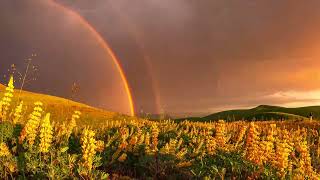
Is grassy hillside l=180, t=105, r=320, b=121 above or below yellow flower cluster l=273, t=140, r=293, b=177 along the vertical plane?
above

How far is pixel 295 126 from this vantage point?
23.6 meters

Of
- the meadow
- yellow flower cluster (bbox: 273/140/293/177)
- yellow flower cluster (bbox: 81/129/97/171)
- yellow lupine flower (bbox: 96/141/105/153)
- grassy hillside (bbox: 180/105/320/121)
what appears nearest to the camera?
yellow flower cluster (bbox: 81/129/97/171)

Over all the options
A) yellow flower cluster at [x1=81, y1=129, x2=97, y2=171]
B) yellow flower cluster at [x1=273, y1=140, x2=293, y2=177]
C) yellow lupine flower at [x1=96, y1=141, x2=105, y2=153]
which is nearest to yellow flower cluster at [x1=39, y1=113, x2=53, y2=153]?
yellow flower cluster at [x1=81, y1=129, x2=97, y2=171]

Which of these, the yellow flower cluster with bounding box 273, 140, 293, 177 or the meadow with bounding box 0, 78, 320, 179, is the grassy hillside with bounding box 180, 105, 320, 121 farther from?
the yellow flower cluster with bounding box 273, 140, 293, 177

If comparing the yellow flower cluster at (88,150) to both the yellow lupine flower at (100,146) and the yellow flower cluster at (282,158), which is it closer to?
the yellow lupine flower at (100,146)

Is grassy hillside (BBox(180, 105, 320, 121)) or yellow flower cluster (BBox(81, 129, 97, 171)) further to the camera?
grassy hillside (BBox(180, 105, 320, 121))

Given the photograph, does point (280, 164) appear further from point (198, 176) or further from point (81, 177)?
point (81, 177)

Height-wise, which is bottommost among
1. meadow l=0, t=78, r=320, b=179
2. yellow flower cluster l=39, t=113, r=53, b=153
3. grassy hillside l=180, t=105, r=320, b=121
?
meadow l=0, t=78, r=320, b=179

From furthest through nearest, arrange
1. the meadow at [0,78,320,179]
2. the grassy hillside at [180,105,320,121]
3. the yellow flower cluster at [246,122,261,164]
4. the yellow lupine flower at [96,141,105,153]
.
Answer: the grassy hillside at [180,105,320,121] → the yellow lupine flower at [96,141,105,153] → the yellow flower cluster at [246,122,261,164] → the meadow at [0,78,320,179]

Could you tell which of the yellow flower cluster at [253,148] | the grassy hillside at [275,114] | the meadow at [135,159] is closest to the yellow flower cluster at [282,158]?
the meadow at [135,159]

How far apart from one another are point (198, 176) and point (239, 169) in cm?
101

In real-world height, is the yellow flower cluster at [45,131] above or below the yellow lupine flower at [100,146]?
above

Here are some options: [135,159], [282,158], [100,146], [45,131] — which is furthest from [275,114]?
[45,131]

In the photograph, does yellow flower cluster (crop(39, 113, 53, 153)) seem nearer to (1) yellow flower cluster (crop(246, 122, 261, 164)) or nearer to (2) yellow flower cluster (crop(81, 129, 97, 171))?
(2) yellow flower cluster (crop(81, 129, 97, 171))
